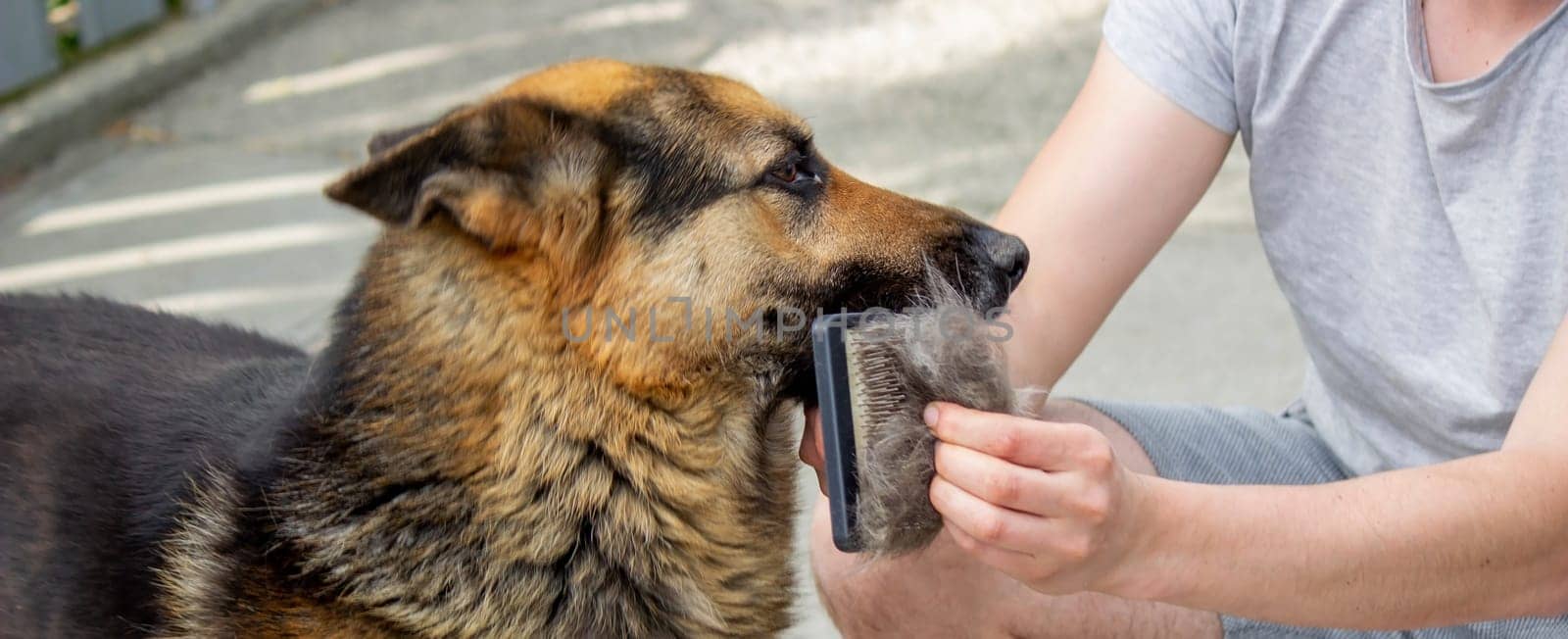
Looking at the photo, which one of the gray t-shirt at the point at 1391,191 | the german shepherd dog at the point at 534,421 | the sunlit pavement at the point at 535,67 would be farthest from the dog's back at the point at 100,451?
the gray t-shirt at the point at 1391,191

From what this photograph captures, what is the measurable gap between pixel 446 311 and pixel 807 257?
1.67 ft

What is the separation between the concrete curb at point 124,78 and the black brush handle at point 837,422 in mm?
4160

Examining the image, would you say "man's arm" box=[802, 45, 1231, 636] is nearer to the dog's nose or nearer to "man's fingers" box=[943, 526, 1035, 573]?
the dog's nose

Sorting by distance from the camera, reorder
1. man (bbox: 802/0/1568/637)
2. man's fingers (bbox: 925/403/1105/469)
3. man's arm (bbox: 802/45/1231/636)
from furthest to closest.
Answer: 1. man's arm (bbox: 802/45/1231/636)
2. man (bbox: 802/0/1568/637)
3. man's fingers (bbox: 925/403/1105/469)

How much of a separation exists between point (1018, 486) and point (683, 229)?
67 centimetres

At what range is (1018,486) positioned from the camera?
1.66 m

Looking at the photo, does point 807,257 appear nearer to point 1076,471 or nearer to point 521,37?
point 1076,471

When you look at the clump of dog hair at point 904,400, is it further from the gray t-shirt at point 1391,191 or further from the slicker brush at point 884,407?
the gray t-shirt at point 1391,191

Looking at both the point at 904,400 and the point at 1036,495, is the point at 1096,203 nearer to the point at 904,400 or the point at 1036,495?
the point at 904,400

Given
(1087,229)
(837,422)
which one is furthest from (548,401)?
(1087,229)

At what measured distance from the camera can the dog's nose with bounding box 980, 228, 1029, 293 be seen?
216 cm

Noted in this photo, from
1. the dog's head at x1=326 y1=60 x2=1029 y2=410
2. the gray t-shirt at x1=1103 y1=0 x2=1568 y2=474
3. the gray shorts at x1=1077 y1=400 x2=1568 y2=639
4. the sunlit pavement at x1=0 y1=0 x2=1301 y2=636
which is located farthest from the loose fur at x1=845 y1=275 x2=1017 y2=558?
the sunlit pavement at x1=0 y1=0 x2=1301 y2=636

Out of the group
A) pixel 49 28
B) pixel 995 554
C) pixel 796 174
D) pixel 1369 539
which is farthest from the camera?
pixel 49 28

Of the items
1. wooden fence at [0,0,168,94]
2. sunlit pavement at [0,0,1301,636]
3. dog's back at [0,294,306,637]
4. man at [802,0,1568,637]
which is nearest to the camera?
man at [802,0,1568,637]
